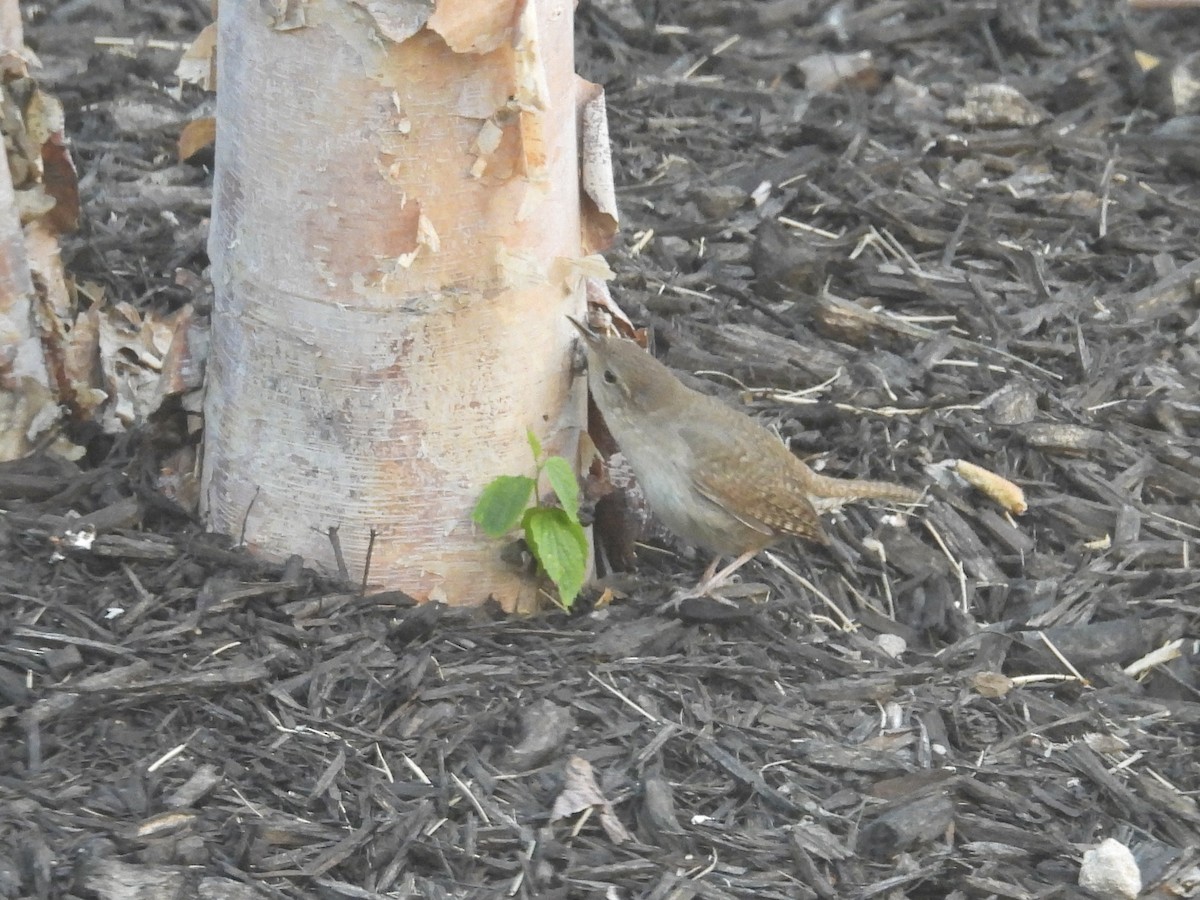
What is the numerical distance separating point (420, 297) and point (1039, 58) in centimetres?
483

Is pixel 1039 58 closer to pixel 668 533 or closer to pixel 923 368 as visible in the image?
pixel 923 368

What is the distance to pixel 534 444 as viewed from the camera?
4012 millimetres

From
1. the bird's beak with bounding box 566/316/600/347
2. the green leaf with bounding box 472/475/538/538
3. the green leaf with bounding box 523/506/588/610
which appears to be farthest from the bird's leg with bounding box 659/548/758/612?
the bird's beak with bounding box 566/316/600/347

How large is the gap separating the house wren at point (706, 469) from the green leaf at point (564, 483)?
1.45ft

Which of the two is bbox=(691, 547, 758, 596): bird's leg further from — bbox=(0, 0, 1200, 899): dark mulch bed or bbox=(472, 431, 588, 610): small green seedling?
bbox=(472, 431, 588, 610): small green seedling

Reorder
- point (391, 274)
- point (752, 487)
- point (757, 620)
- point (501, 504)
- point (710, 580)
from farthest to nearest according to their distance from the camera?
point (752, 487) → point (710, 580) → point (757, 620) → point (501, 504) → point (391, 274)

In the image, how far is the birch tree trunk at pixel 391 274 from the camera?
139 inches

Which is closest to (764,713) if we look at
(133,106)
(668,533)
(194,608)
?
(668,533)

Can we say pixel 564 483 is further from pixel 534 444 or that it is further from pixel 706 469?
pixel 706 469

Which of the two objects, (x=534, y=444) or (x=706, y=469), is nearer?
(x=534, y=444)

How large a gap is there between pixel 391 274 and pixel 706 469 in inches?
52.6

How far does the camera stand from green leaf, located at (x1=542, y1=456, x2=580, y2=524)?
3.97m

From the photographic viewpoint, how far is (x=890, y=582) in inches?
187

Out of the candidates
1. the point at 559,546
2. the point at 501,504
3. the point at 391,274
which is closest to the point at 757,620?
the point at 559,546
